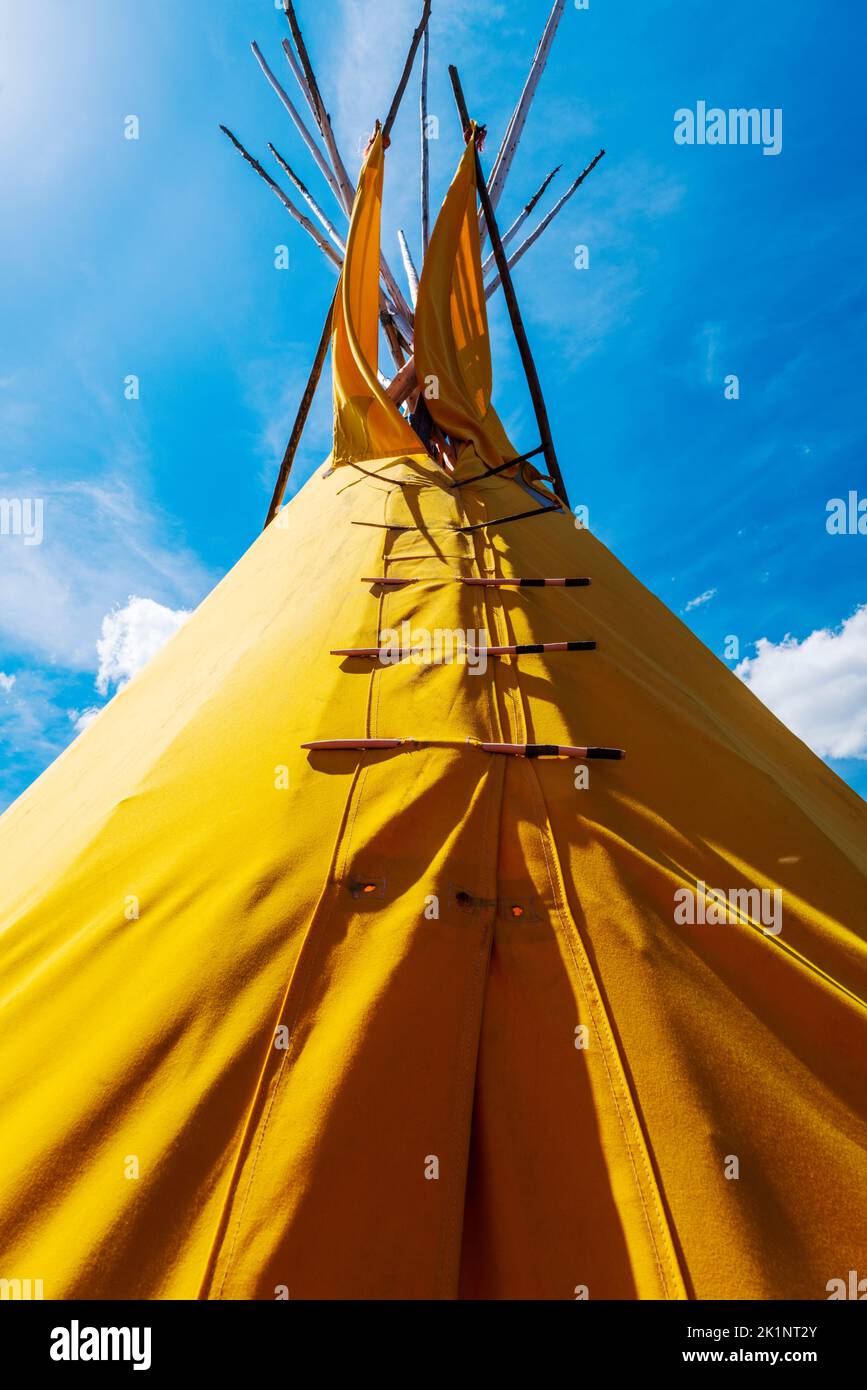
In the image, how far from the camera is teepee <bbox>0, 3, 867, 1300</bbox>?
1102 millimetres

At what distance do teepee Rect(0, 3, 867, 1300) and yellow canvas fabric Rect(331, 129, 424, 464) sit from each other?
1613 millimetres

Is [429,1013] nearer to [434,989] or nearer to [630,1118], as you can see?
[434,989]

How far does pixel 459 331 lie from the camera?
4492 mm

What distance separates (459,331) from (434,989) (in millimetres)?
4209

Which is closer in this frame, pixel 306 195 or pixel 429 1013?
pixel 429 1013

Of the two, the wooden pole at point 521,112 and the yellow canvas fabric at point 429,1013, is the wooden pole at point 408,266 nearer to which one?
the wooden pole at point 521,112

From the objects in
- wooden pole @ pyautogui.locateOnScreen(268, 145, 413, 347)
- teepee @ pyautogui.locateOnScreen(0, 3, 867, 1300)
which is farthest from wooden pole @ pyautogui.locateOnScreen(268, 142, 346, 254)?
teepee @ pyautogui.locateOnScreen(0, 3, 867, 1300)

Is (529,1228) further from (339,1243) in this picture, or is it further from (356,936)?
(356,936)

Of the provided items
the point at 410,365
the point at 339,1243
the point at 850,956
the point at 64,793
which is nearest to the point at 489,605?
the point at 850,956

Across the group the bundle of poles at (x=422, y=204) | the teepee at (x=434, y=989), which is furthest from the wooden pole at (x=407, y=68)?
the teepee at (x=434, y=989)

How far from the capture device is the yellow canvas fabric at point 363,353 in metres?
3.88

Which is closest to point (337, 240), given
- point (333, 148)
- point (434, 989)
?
point (333, 148)

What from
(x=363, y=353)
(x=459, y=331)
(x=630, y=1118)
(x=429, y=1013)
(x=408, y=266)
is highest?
(x=408, y=266)

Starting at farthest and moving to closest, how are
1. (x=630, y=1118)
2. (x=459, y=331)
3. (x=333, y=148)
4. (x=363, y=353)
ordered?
(x=333, y=148)
(x=459, y=331)
(x=363, y=353)
(x=630, y=1118)
